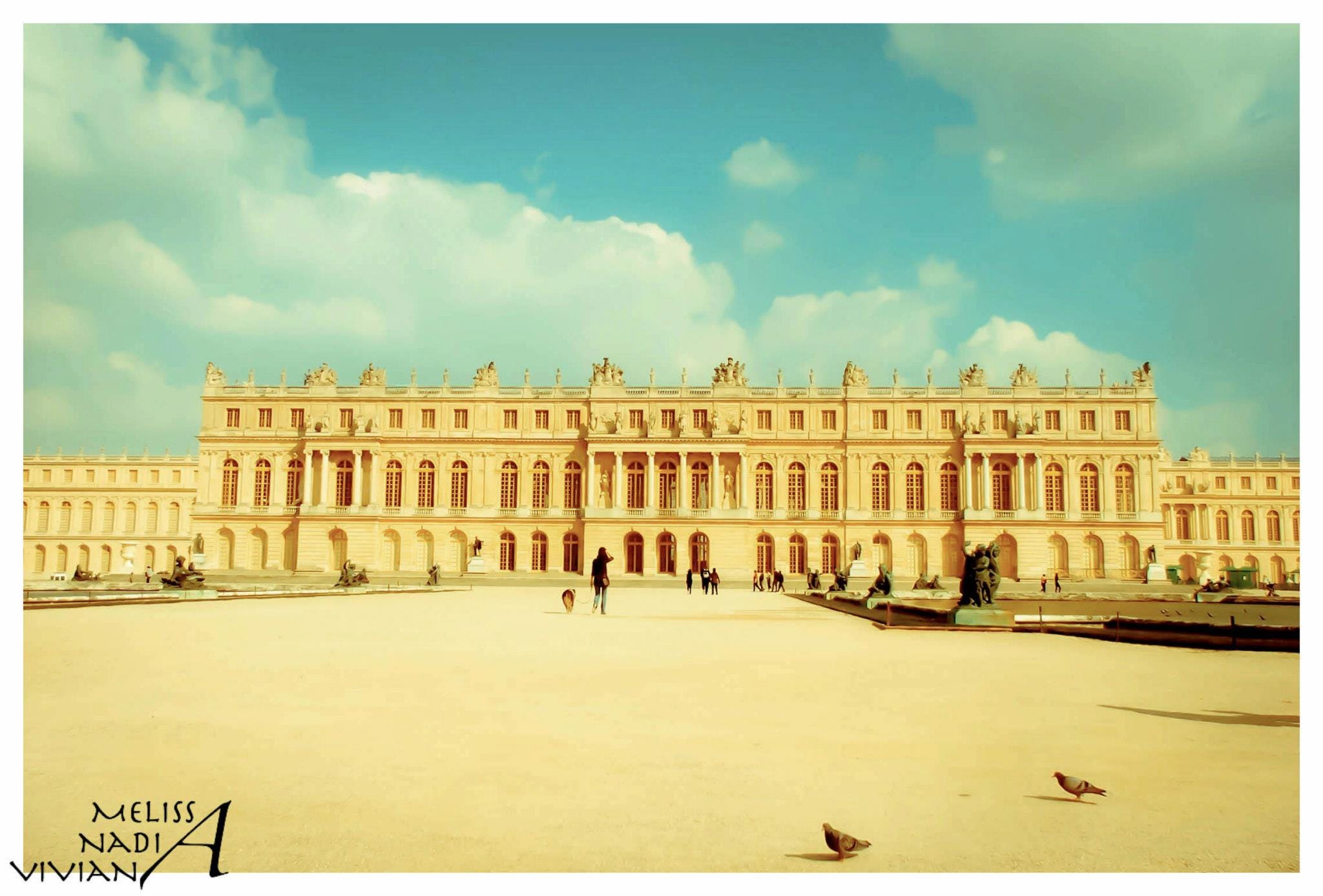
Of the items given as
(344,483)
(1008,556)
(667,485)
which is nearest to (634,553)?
(667,485)

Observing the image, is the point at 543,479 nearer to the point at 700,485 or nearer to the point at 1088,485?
the point at 700,485

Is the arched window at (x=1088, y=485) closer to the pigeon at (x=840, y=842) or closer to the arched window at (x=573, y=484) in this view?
the arched window at (x=573, y=484)

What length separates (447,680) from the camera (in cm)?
1077

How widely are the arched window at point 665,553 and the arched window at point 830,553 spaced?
30.1ft

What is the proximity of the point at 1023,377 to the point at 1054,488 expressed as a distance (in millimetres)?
7006

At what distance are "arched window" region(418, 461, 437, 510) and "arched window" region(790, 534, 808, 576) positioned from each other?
73.9 feet

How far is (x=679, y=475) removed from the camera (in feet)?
193

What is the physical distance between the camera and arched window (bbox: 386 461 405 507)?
2388 inches

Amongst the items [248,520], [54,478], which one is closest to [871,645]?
[248,520]

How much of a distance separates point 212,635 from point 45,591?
15.2 metres

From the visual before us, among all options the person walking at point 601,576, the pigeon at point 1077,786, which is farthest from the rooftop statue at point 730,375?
the pigeon at point 1077,786

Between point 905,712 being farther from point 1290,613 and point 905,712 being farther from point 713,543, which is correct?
point 713,543

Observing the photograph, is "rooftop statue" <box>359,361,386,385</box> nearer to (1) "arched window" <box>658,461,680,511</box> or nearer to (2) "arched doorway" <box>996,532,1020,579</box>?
(1) "arched window" <box>658,461,680,511</box>

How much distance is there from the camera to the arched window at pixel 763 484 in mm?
59844
